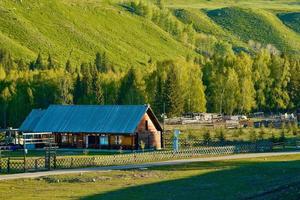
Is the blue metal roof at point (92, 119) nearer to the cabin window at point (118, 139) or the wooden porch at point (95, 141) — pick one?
the wooden porch at point (95, 141)


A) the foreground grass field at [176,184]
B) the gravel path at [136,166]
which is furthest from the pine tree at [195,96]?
the foreground grass field at [176,184]

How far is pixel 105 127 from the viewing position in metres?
92.7

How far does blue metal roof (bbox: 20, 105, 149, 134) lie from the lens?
91.9 meters

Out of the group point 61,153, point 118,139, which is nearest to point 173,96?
point 118,139

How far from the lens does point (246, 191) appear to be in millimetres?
49312

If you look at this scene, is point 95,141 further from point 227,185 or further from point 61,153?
point 227,185

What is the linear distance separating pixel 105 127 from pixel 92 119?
10.5 feet

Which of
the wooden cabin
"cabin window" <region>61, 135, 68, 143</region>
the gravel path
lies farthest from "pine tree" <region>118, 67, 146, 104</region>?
the gravel path

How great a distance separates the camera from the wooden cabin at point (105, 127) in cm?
9119

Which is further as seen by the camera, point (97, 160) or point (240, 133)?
point (240, 133)

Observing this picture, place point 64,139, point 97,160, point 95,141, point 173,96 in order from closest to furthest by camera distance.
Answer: point 97,160 < point 95,141 < point 64,139 < point 173,96

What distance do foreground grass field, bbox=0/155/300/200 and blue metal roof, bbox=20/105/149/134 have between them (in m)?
25.6

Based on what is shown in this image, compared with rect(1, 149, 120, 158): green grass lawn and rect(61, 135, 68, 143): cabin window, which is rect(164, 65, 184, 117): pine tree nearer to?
rect(61, 135, 68, 143): cabin window

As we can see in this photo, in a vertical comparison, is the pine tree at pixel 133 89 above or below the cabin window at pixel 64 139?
above
